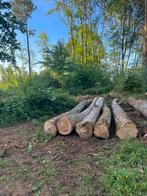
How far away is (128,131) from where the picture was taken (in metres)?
4.20

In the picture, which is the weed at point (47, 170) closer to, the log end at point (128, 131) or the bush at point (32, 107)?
the log end at point (128, 131)

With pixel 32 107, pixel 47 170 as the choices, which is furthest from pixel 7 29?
pixel 47 170

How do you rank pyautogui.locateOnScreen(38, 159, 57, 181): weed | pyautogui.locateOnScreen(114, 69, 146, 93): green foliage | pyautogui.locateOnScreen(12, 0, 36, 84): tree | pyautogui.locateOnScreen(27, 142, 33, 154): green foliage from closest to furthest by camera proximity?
pyautogui.locateOnScreen(38, 159, 57, 181): weed < pyautogui.locateOnScreen(27, 142, 33, 154): green foliage < pyautogui.locateOnScreen(114, 69, 146, 93): green foliage < pyautogui.locateOnScreen(12, 0, 36, 84): tree

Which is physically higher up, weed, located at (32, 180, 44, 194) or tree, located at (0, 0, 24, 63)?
tree, located at (0, 0, 24, 63)

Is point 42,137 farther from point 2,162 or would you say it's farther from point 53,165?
point 53,165

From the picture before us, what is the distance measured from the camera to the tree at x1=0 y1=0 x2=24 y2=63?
11.3 meters

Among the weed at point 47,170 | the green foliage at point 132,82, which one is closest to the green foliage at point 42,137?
the weed at point 47,170

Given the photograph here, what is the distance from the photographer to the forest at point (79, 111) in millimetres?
3107

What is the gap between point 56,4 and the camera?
51.4 feet

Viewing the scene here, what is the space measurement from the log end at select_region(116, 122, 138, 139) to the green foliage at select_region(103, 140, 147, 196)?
1.10ft

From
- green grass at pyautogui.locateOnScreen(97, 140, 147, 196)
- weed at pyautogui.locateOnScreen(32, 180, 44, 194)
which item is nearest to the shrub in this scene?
green grass at pyautogui.locateOnScreen(97, 140, 147, 196)

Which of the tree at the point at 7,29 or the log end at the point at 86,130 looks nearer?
Answer: the log end at the point at 86,130

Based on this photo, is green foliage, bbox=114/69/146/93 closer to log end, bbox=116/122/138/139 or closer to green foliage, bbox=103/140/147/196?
log end, bbox=116/122/138/139

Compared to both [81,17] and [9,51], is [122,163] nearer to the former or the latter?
[9,51]
